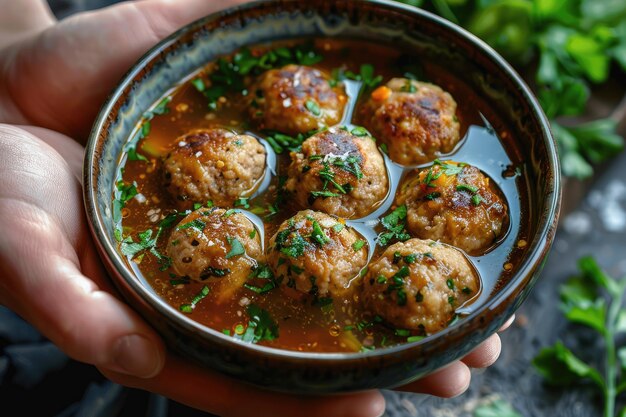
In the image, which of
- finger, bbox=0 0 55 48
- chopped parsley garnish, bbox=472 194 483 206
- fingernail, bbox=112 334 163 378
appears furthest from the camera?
finger, bbox=0 0 55 48

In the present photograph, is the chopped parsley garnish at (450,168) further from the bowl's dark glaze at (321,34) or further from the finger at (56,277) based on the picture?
the finger at (56,277)

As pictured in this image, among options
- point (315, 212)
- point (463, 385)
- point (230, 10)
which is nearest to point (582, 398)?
point (463, 385)

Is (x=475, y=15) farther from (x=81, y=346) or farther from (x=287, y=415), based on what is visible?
(x=81, y=346)

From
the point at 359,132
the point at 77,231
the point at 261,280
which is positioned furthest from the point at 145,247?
the point at 359,132

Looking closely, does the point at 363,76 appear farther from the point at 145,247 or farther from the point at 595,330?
the point at 595,330

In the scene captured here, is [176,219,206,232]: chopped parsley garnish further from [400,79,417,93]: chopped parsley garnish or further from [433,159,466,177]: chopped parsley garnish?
[400,79,417,93]: chopped parsley garnish

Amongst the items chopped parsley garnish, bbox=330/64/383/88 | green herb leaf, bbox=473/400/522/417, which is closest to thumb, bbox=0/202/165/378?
chopped parsley garnish, bbox=330/64/383/88
